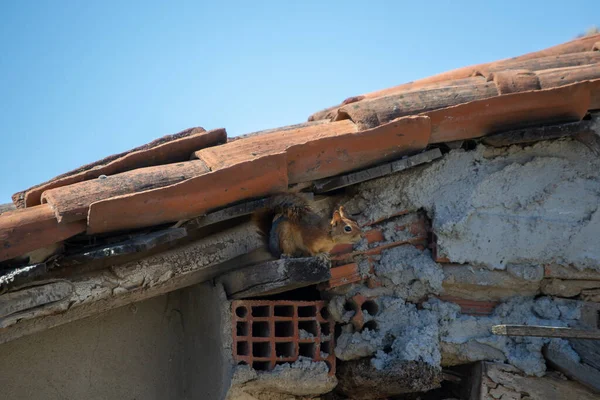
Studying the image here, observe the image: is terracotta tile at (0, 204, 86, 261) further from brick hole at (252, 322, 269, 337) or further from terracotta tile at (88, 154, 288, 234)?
brick hole at (252, 322, 269, 337)

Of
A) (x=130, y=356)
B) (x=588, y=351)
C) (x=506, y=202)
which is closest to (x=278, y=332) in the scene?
(x=130, y=356)

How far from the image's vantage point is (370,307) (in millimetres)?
5340

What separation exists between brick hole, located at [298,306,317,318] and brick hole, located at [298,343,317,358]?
0.21 meters

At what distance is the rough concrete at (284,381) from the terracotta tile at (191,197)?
44.2 inches

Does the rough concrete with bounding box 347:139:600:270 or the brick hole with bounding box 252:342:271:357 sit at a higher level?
the rough concrete with bounding box 347:139:600:270

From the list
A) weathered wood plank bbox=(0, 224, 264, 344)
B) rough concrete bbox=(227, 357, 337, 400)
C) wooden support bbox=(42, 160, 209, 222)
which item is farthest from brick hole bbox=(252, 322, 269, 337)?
wooden support bbox=(42, 160, 209, 222)

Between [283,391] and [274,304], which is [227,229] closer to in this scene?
[274,304]

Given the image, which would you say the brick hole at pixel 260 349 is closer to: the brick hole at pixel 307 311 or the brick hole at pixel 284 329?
the brick hole at pixel 284 329

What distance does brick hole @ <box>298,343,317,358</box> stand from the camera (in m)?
5.20

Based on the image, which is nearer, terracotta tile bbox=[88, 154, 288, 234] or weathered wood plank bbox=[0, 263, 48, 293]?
weathered wood plank bbox=[0, 263, 48, 293]

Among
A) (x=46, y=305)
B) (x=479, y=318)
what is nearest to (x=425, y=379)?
(x=479, y=318)

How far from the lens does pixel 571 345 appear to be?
507 centimetres

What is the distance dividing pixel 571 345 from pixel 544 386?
34 cm

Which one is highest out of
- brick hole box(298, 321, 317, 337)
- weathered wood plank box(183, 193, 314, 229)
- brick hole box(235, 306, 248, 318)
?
weathered wood plank box(183, 193, 314, 229)
